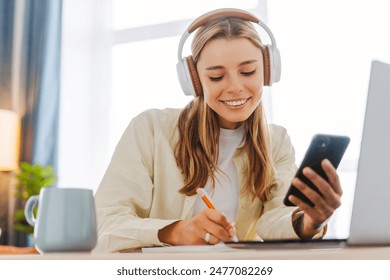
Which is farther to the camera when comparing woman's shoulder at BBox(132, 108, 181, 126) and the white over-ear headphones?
woman's shoulder at BBox(132, 108, 181, 126)

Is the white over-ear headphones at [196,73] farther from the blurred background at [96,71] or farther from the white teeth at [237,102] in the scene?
the blurred background at [96,71]

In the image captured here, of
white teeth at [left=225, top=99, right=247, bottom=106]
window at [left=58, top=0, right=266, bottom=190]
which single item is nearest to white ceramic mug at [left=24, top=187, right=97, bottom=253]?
white teeth at [left=225, top=99, right=247, bottom=106]

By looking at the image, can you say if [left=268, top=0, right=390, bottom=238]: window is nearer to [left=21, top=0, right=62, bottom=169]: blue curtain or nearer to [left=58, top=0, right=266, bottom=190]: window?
[left=58, top=0, right=266, bottom=190]: window

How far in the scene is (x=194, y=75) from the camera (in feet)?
4.23

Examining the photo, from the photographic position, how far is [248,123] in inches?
54.1

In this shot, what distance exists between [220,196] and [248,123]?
A: 21cm

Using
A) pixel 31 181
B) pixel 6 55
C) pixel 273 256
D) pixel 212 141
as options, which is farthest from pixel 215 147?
pixel 6 55

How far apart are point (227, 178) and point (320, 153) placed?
0.73 m

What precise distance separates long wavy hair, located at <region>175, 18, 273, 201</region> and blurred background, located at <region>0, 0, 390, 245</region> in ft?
3.81

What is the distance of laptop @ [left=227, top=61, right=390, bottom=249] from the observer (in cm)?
50

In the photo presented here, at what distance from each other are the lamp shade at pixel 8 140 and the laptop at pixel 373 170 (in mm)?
2390

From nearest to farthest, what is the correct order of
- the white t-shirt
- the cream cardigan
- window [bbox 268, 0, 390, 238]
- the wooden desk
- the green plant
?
the wooden desk
the cream cardigan
the white t-shirt
window [bbox 268, 0, 390, 238]
the green plant
